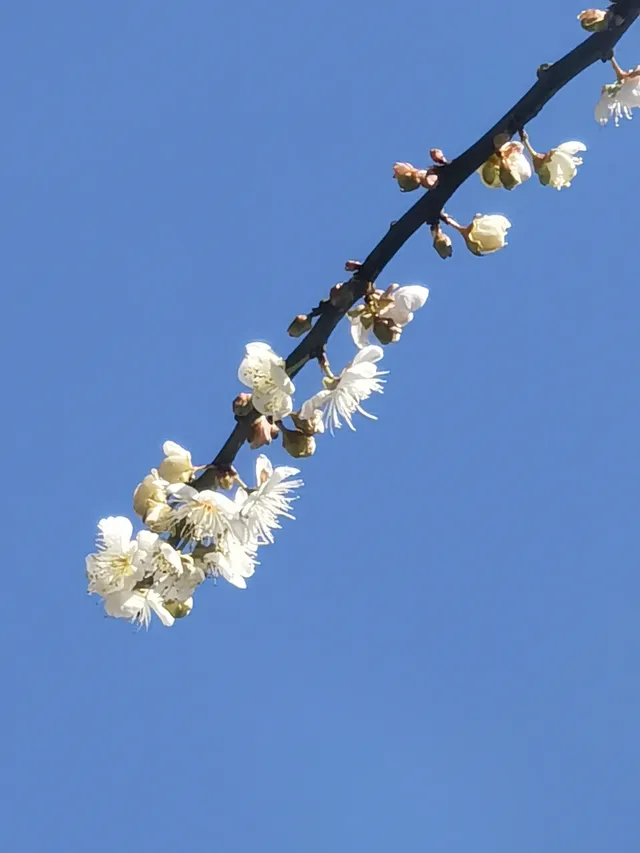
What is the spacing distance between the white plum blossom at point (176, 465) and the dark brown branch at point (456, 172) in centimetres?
20

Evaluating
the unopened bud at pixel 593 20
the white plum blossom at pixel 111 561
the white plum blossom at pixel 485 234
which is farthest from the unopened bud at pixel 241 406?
the unopened bud at pixel 593 20

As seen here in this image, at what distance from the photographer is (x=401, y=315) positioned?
7.58 feet

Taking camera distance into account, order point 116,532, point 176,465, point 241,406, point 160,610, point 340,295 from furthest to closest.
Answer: point 116,532, point 160,610, point 176,465, point 241,406, point 340,295

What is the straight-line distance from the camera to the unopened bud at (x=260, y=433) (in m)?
2.24

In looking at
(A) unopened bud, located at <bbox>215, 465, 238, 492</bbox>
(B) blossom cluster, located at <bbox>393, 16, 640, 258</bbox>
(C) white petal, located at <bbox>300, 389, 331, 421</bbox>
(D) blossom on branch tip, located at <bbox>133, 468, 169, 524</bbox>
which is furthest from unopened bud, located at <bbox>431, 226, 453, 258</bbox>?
(D) blossom on branch tip, located at <bbox>133, 468, 169, 524</bbox>

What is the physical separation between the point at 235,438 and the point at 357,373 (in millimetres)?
359

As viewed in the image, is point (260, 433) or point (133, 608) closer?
point (260, 433)

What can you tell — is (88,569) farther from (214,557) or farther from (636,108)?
(636,108)

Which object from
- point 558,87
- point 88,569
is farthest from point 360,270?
point 88,569

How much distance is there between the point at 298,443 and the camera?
2354mm

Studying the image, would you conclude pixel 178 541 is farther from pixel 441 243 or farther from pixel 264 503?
pixel 441 243

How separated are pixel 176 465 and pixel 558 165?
1.33 m

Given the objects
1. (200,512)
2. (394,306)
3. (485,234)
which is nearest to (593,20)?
(485,234)

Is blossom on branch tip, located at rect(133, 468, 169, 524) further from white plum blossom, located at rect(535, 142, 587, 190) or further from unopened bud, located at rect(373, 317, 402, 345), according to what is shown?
white plum blossom, located at rect(535, 142, 587, 190)
